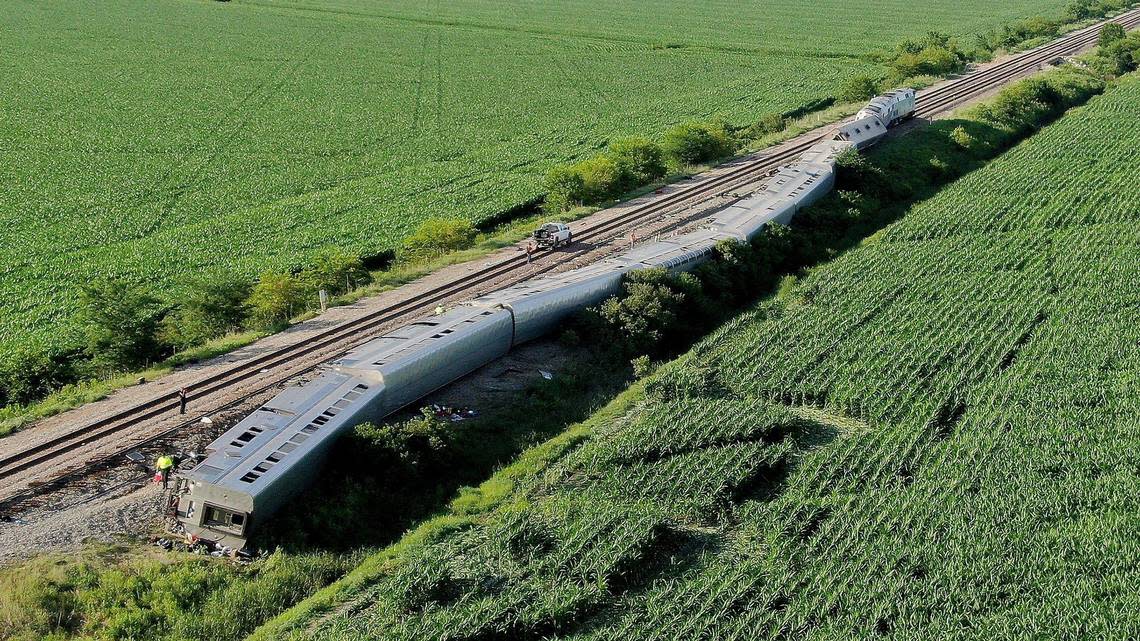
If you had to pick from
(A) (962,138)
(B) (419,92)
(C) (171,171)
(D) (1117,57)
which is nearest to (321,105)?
(B) (419,92)

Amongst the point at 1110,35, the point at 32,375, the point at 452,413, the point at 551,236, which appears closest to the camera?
the point at 452,413

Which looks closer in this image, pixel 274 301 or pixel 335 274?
pixel 274 301

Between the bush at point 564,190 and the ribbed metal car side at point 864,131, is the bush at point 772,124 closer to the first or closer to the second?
the ribbed metal car side at point 864,131

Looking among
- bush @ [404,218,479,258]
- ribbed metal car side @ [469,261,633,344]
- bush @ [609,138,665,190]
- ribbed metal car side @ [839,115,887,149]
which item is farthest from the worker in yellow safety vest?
ribbed metal car side @ [839,115,887,149]

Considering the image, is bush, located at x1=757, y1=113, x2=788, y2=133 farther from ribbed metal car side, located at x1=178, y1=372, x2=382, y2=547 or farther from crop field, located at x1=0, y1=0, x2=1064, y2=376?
ribbed metal car side, located at x1=178, y1=372, x2=382, y2=547

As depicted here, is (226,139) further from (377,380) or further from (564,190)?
(377,380)

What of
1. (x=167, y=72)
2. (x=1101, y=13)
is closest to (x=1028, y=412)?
(x=167, y=72)
